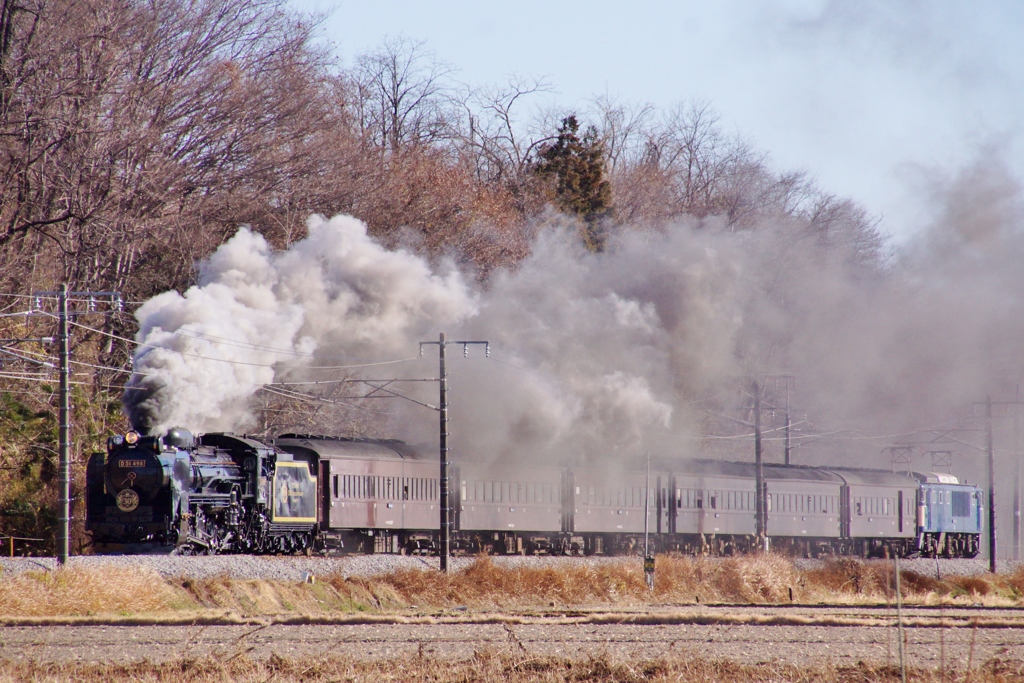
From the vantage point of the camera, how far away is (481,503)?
129 feet

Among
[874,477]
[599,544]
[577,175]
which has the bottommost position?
[599,544]

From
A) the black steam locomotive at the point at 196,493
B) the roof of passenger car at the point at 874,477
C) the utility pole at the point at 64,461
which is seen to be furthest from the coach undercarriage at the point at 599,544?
the utility pole at the point at 64,461

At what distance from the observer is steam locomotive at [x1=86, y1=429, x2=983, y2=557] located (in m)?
27.8

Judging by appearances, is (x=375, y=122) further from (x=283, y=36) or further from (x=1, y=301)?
(x=1, y=301)

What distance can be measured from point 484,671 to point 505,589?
14739 millimetres

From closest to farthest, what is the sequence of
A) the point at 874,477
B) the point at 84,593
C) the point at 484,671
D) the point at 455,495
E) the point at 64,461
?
the point at 484,671 → the point at 84,593 → the point at 64,461 → the point at 455,495 → the point at 874,477

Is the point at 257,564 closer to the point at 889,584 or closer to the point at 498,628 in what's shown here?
the point at 498,628

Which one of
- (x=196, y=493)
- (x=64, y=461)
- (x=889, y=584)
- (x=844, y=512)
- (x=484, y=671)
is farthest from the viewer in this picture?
(x=844, y=512)

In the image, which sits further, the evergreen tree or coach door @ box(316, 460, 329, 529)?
the evergreen tree

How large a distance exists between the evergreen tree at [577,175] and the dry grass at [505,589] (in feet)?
93.3

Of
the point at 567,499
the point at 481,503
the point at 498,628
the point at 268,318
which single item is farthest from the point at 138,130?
the point at 498,628

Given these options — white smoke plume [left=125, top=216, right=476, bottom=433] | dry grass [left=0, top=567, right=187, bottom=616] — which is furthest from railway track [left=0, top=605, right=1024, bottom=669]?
white smoke plume [left=125, top=216, right=476, bottom=433]

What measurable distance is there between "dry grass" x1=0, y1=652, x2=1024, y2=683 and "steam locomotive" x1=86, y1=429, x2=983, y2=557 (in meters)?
10.9

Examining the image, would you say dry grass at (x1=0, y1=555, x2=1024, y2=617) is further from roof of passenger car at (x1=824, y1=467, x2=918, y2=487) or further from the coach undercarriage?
roof of passenger car at (x1=824, y1=467, x2=918, y2=487)
